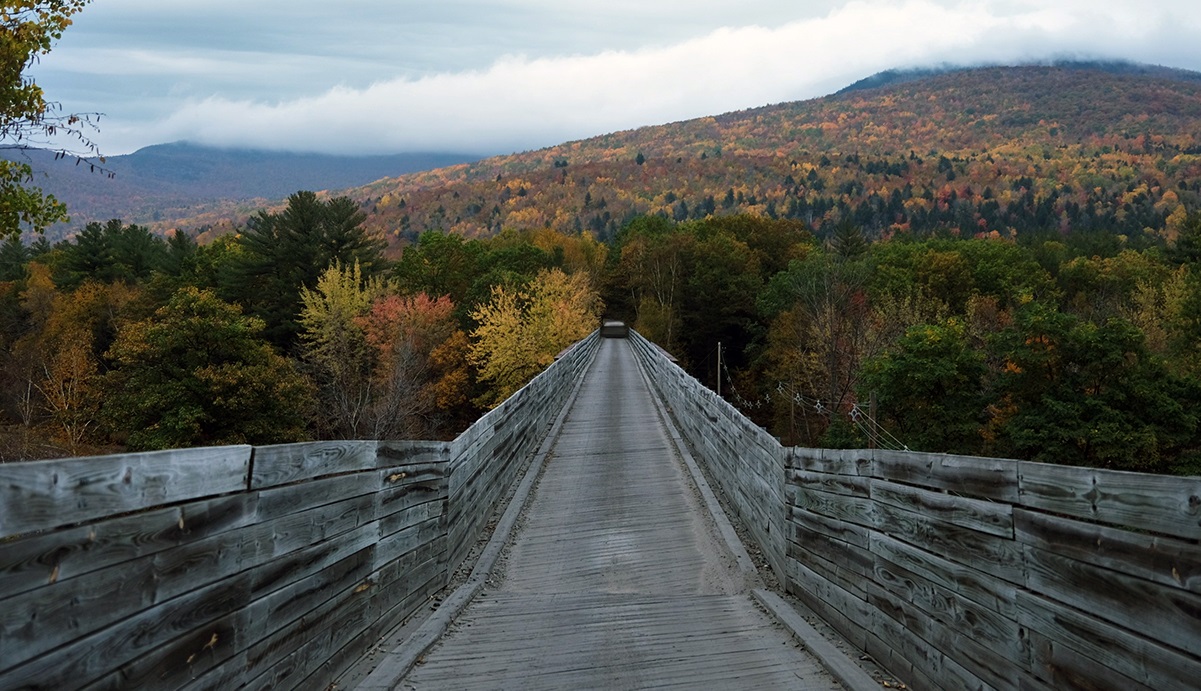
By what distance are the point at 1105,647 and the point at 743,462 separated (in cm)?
674

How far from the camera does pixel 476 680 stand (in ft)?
16.7

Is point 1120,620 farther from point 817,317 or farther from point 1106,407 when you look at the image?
point 817,317

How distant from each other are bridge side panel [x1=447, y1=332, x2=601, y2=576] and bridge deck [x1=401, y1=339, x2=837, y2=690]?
50 centimetres

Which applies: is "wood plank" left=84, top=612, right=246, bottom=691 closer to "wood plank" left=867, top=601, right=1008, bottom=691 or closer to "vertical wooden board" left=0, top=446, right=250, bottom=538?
"vertical wooden board" left=0, top=446, right=250, bottom=538

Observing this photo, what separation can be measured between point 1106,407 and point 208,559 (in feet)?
109

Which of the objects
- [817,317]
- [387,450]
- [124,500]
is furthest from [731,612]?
[817,317]

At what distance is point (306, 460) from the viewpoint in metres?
4.37

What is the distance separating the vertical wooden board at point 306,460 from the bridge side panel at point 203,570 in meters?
0.01

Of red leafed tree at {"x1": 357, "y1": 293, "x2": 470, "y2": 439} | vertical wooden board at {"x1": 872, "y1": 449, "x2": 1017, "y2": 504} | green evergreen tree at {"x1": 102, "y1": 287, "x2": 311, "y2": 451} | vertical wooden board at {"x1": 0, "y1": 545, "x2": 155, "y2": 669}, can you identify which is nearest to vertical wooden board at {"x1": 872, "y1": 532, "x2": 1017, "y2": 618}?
vertical wooden board at {"x1": 872, "y1": 449, "x2": 1017, "y2": 504}

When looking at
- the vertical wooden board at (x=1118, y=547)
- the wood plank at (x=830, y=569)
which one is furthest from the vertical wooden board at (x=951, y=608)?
the vertical wooden board at (x=1118, y=547)

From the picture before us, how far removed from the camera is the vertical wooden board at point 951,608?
378cm

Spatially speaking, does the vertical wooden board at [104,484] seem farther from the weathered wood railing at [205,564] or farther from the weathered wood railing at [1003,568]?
the weathered wood railing at [1003,568]

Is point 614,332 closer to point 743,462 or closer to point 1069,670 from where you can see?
point 743,462

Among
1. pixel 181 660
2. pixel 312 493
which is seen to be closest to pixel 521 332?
pixel 312 493
